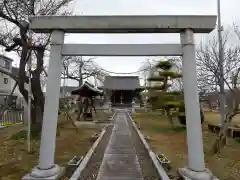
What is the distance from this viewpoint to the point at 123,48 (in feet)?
17.3

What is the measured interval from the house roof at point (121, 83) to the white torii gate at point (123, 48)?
36.6 meters

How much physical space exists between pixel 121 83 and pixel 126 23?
129 feet

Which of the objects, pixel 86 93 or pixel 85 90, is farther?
pixel 86 93

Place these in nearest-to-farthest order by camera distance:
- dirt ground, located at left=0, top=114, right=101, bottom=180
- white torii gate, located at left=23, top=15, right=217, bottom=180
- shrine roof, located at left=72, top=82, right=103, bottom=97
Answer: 1. white torii gate, located at left=23, top=15, right=217, bottom=180
2. dirt ground, located at left=0, top=114, right=101, bottom=180
3. shrine roof, located at left=72, top=82, right=103, bottom=97

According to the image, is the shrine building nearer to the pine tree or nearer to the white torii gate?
the pine tree

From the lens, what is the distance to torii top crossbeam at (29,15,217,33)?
16.9ft

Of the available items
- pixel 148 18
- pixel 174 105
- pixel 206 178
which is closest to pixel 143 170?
pixel 206 178

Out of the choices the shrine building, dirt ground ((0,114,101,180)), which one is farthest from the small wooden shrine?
the shrine building

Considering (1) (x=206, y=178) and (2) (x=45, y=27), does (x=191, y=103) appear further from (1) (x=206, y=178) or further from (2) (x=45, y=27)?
(2) (x=45, y=27)

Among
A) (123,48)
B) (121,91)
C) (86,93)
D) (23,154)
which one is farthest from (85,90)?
(121,91)

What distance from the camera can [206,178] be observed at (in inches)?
184

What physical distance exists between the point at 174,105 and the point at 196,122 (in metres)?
9.37

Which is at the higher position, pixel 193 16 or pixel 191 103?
pixel 193 16

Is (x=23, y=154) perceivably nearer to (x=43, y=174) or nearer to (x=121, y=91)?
(x=43, y=174)
